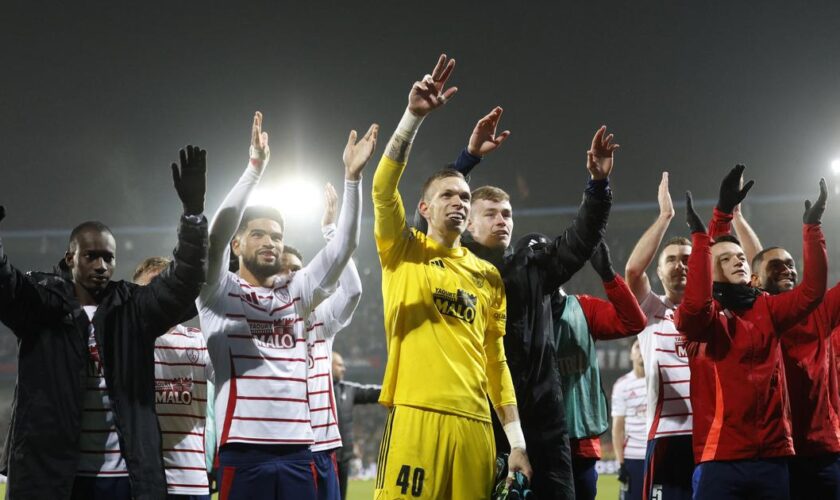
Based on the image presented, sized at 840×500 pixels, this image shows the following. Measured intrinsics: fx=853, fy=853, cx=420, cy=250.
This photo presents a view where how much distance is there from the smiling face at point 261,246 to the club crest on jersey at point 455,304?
3.98 feet

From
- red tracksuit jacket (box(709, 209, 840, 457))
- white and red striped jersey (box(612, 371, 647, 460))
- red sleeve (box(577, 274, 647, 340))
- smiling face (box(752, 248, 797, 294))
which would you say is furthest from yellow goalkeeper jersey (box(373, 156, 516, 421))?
white and red striped jersey (box(612, 371, 647, 460))

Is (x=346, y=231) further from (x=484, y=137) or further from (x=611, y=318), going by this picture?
(x=611, y=318)

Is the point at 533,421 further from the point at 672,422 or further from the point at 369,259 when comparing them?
the point at 369,259

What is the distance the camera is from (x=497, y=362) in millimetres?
4195

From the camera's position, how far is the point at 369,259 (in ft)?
107

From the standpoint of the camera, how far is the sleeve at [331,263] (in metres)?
4.57

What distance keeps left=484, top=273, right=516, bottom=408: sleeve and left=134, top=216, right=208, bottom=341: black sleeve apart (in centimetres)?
142

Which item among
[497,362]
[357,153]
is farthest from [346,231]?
[497,362]

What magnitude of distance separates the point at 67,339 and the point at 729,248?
13.0 ft

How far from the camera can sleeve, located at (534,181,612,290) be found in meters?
4.69

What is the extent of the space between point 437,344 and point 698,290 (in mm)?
1870

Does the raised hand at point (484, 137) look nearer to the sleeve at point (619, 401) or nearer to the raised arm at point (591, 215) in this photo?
the raised arm at point (591, 215)

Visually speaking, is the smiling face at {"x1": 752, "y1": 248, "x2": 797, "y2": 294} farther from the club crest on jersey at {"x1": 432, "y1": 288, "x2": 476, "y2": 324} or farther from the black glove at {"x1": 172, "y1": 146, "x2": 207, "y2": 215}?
the black glove at {"x1": 172, "y1": 146, "x2": 207, "y2": 215}

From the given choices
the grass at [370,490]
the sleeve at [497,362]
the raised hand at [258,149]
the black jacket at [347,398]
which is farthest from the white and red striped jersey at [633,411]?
the raised hand at [258,149]
